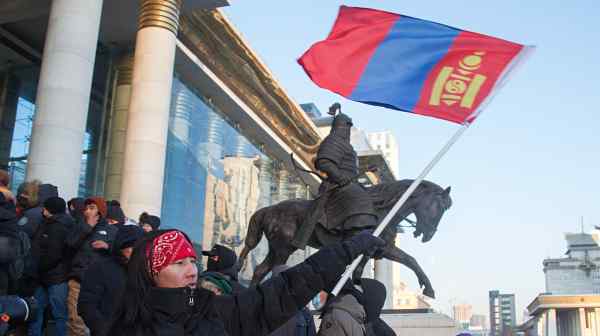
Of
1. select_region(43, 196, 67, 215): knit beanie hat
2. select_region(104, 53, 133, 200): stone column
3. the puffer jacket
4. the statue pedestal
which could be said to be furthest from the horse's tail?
select_region(104, 53, 133, 200): stone column

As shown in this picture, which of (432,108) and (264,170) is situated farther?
(264,170)

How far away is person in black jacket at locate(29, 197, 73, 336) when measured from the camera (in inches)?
197

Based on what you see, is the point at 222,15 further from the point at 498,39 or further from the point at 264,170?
the point at 498,39

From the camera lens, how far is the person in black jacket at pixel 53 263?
5.00m

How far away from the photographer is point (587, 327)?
2319 inches

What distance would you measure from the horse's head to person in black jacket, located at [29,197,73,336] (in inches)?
147

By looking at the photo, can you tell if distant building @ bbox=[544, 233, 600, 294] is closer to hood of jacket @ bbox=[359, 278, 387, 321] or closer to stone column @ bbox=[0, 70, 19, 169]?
stone column @ bbox=[0, 70, 19, 169]

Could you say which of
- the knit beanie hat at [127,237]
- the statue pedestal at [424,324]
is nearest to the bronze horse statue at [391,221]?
the statue pedestal at [424,324]

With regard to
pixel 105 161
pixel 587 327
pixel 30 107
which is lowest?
pixel 587 327

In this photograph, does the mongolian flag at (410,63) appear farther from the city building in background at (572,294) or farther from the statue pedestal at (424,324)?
the city building in background at (572,294)

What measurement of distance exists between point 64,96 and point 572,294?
6660cm

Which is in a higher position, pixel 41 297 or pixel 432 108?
pixel 432 108

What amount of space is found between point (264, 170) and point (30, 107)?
947cm

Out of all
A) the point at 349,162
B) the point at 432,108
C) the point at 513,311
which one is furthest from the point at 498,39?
the point at 513,311
